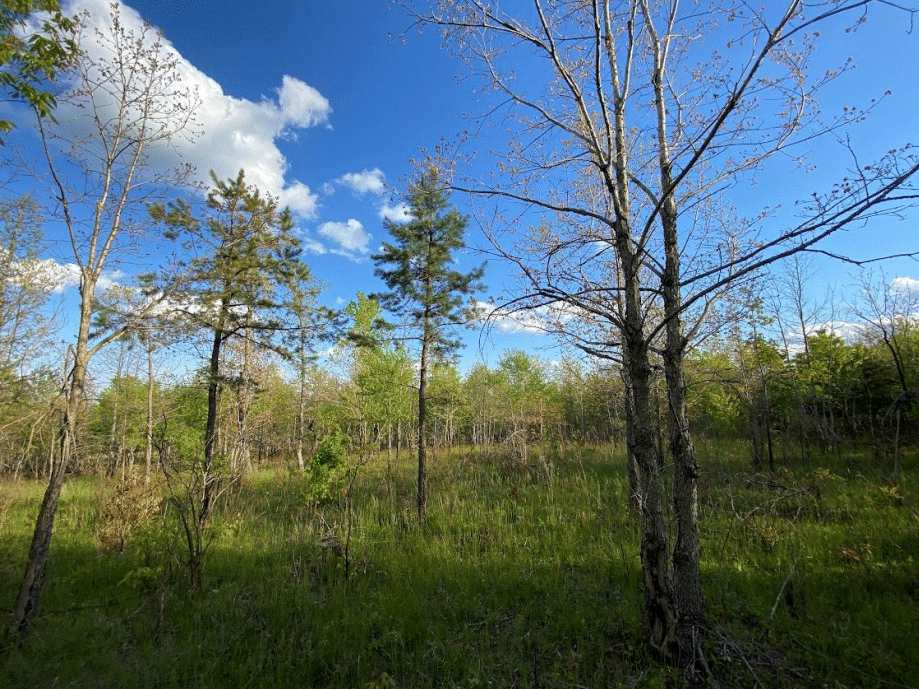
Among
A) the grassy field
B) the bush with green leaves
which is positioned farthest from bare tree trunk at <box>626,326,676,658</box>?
the bush with green leaves

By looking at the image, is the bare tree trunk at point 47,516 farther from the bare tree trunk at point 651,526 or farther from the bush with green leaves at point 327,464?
the bare tree trunk at point 651,526

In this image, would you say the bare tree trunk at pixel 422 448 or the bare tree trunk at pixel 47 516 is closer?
the bare tree trunk at pixel 47 516

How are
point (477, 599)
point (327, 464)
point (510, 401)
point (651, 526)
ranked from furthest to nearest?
point (510, 401)
point (327, 464)
point (477, 599)
point (651, 526)

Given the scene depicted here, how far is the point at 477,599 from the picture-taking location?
522 centimetres

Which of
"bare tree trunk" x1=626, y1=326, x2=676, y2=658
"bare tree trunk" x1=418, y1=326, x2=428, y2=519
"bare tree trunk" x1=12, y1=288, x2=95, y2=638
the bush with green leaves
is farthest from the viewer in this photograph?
"bare tree trunk" x1=418, y1=326, x2=428, y2=519

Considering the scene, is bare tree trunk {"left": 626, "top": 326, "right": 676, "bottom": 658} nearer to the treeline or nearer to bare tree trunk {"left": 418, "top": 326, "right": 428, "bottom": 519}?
the treeline

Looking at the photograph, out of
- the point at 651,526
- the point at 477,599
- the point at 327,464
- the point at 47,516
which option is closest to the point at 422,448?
the point at 327,464

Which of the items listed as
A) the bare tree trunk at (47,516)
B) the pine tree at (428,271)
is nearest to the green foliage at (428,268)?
the pine tree at (428,271)

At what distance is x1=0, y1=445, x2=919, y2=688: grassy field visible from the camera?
11.8 feet

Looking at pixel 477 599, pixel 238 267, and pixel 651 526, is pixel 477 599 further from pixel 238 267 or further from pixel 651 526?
pixel 238 267

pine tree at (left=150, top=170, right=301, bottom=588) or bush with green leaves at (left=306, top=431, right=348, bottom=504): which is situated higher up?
pine tree at (left=150, top=170, right=301, bottom=588)

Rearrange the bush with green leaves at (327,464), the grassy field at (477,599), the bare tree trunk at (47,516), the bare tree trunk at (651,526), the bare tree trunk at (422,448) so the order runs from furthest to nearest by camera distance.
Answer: the bare tree trunk at (422,448) → the bush with green leaves at (327,464) → the bare tree trunk at (47,516) → the grassy field at (477,599) → the bare tree trunk at (651,526)

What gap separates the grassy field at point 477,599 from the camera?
3598 mm

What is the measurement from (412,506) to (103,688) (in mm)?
7593
